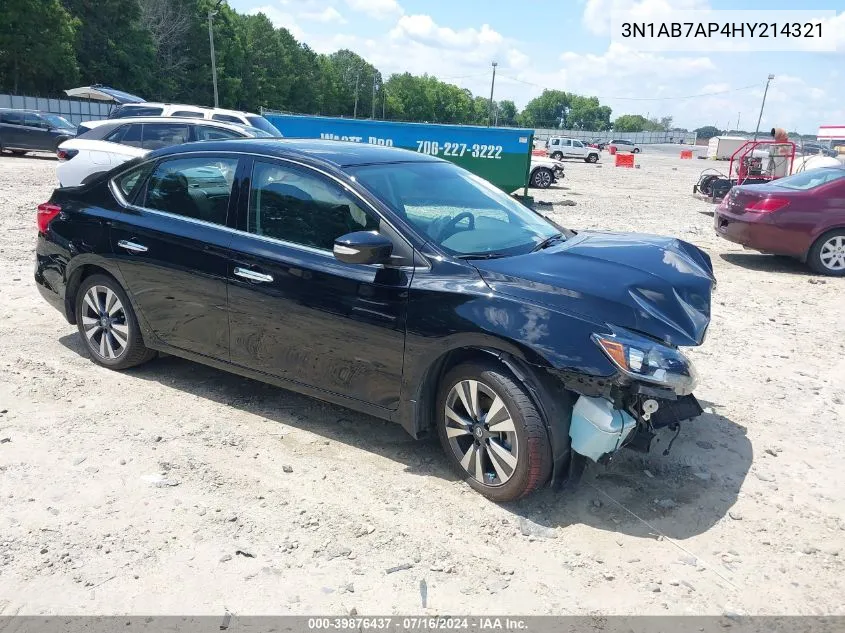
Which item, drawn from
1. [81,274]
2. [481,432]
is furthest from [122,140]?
[481,432]

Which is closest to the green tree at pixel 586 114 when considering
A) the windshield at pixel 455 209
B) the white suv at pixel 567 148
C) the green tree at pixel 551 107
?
the green tree at pixel 551 107

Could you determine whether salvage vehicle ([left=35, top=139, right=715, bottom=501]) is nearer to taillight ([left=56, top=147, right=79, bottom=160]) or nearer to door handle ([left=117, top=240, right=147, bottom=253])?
door handle ([left=117, top=240, right=147, bottom=253])

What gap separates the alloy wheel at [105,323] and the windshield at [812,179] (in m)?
8.85

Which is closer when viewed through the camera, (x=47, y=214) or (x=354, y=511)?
(x=354, y=511)

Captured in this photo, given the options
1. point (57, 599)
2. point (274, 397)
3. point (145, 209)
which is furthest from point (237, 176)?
point (57, 599)

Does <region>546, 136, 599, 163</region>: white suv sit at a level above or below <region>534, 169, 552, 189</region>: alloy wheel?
above

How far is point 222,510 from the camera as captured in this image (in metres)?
3.53

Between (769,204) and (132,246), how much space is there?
8.27m

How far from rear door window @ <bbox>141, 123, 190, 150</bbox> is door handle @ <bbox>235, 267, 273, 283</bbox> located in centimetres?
831

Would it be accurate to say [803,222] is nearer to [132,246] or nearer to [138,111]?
[132,246]

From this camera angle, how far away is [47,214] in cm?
533

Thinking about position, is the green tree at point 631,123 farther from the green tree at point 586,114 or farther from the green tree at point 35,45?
the green tree at point 35,45

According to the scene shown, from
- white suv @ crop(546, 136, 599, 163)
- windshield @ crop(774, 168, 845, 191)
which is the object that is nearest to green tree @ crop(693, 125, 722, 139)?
white suv @ crop(546, 136, 599, 163)

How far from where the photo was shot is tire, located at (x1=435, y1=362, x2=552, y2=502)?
3.43 metres
